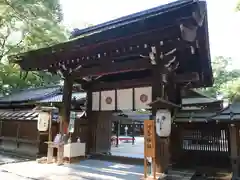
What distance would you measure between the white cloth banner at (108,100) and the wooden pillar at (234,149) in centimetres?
418

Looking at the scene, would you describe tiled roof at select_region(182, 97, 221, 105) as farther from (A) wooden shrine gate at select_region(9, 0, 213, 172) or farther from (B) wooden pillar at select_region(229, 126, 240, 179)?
(B) wooden pillar at select_region(229, 126, 240, 179)

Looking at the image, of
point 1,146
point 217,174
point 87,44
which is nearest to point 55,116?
point 1,146

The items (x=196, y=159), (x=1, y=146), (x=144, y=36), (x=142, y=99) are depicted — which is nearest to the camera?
(x=144, y=36)

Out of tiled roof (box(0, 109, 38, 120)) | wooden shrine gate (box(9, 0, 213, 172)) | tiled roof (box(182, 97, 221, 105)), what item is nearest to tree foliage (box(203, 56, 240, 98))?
tiled roof (box(182, 97, 221, 105))

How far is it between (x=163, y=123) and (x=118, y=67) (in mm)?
2223

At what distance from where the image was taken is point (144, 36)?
541 cm

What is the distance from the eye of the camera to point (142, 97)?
796 centimetres

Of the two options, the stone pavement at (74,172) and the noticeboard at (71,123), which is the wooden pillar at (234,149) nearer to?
the stone pavement at (74,172)

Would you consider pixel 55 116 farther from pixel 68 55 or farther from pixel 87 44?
pixel 87 44

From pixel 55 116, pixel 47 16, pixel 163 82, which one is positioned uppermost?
pixel 47 16

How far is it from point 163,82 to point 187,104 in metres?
2.90

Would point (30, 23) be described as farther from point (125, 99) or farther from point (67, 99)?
point (125, 99)

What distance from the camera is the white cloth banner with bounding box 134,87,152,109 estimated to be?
25.7ft

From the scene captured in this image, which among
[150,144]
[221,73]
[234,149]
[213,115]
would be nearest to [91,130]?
[150,144]
